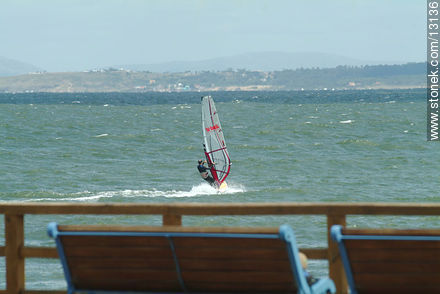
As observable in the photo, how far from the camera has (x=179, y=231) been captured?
4348 mm

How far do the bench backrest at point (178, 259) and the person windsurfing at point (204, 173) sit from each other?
988 inches

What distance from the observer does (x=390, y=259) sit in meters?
4.26

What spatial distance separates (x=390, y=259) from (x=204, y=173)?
26.2 metres

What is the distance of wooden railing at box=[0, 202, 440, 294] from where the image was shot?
5.13 meters

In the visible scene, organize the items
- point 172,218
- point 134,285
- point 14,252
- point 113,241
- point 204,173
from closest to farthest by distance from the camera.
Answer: point 113,241 < point 134,285 < point 172,218 < point 14,252 < point 204,173

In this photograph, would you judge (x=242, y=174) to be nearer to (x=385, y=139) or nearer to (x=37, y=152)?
(x=37, y=152)

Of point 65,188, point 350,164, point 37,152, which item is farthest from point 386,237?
point 37,152

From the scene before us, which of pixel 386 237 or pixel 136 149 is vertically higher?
pixel 386 237

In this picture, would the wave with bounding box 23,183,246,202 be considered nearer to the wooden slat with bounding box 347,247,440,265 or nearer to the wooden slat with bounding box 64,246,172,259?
the wooden slat with bounding box 64,246,172,259

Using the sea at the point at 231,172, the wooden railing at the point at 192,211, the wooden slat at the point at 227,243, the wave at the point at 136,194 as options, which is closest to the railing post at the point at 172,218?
the wooden railing at the point at 192,211

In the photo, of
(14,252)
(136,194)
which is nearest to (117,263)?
(14,252)

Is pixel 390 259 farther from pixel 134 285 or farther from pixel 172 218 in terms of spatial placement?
pixel 172 218

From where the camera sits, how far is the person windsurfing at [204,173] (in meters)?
30.1

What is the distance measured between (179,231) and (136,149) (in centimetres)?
4538
